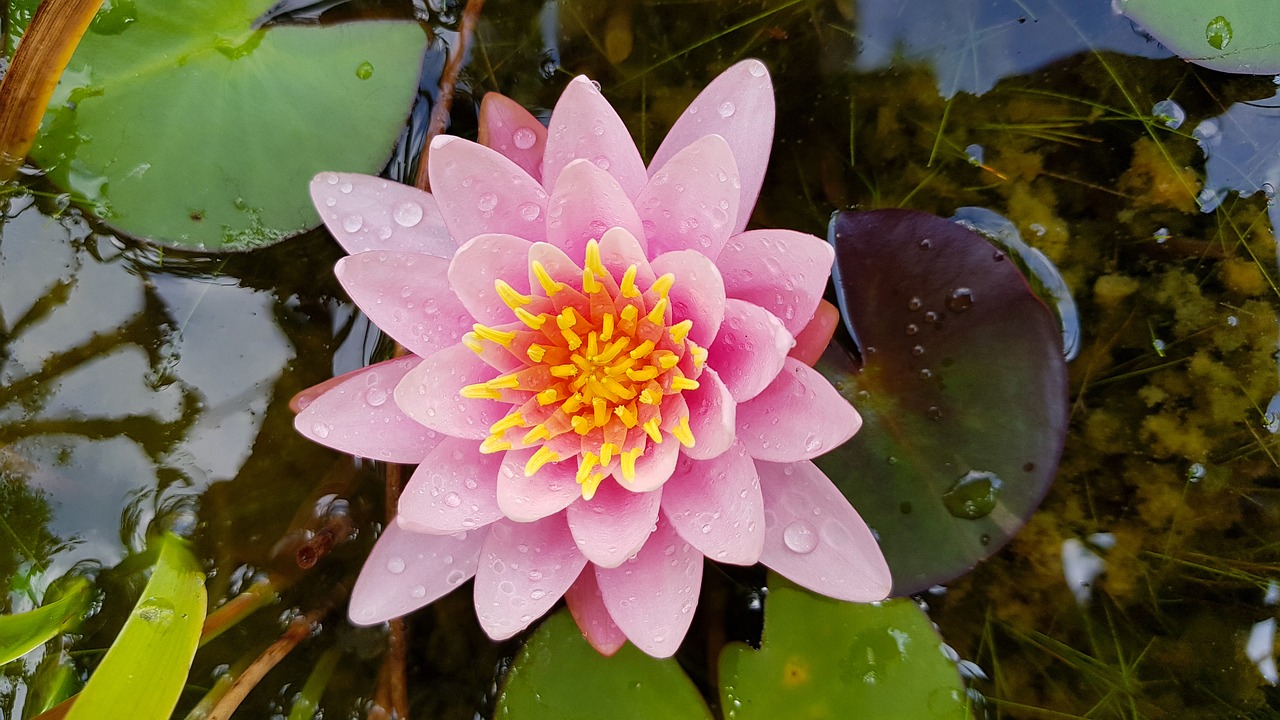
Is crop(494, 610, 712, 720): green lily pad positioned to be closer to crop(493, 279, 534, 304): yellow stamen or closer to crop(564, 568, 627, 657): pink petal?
crop(564, 568, 627, 657): pink petal

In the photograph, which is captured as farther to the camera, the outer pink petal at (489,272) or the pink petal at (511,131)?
the pink petal at (511,131)

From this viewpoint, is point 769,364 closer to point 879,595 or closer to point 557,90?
point 879,595

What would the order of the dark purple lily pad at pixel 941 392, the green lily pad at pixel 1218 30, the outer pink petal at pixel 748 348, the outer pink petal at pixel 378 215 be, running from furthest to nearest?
the green lily pad at pixel 1218 30, the dark purple lily pad at pixel 941 392, the outer pink petal at pixel 378 215, the outer pink petal at pixel 748 348

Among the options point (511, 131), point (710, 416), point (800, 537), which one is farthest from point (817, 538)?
point (511, 131)

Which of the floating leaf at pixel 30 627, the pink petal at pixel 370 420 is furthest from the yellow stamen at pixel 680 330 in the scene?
the floating leaf at pixel 30 627

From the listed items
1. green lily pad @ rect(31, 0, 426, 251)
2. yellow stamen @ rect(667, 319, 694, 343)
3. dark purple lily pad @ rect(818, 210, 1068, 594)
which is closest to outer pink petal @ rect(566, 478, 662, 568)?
yellow stamen @ rect(667, 319, 694, 343)

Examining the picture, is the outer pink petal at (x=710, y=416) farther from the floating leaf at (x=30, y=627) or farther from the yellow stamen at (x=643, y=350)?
the floating leaf at (x=30, y=627)

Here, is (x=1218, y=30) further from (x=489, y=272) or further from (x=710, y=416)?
(x=489, y=272)

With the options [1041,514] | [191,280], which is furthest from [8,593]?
[1041,514]
